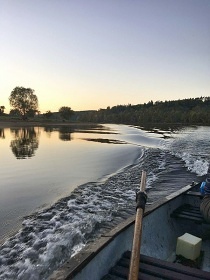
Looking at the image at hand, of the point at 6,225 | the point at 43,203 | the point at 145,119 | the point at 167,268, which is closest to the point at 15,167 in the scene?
the point at 43,203

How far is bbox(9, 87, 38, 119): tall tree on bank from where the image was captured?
11688 cm

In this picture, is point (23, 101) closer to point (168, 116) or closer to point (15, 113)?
point (15, 113)

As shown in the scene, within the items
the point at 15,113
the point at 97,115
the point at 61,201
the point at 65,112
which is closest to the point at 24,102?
the point at 15,113

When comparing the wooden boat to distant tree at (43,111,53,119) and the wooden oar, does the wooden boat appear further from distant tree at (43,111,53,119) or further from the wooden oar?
distant tree at (43,111,53,119)

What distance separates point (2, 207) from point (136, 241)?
710 cm

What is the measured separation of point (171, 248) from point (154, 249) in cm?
74

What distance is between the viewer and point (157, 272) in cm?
380

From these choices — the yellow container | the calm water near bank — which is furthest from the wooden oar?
the calm water near bank

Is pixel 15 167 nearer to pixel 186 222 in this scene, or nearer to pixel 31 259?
pixel 31 259

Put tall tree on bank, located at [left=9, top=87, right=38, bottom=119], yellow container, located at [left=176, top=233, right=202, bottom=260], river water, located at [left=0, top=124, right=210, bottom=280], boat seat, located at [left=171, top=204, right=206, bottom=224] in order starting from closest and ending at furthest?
1. yellow container, located at [left=176, top=233, right=202, bottom=260]
2. boat seat, located at [left=171, top=204, right=206, bottom=224]
3. river water, located at [left=0, top=124, right=210, bottom=280]
4. tall tree on bank, located at [left=9, top=87, right=38, bottom=119]

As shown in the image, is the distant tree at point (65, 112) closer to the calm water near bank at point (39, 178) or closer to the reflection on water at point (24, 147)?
the reflection on water at point (24, 147)

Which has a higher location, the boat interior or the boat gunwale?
the boat gunwale

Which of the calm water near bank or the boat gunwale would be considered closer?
the boat gunwale

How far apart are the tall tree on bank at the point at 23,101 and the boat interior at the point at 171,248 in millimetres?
117122
